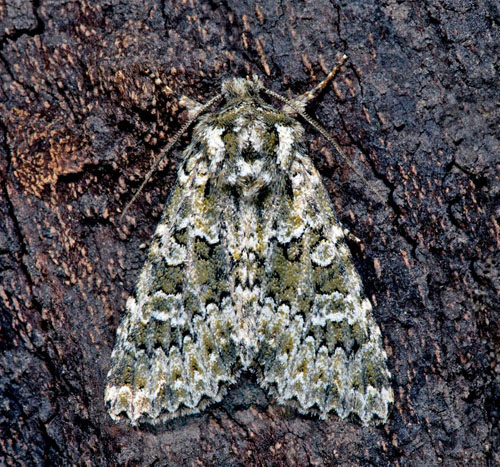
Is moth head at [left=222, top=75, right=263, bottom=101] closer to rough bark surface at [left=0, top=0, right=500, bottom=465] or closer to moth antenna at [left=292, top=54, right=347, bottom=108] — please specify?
rough bark surface at [left=0, top=0, right=500, bottom=465]

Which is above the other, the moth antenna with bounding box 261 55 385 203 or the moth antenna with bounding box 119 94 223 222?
the moth antenna with bounding box 261 55 385 203

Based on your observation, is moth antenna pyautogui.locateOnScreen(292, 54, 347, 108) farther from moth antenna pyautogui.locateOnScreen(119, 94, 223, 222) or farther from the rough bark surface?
moth antenna pyautogui.locateOnScreen(119, 94, 223, 222)

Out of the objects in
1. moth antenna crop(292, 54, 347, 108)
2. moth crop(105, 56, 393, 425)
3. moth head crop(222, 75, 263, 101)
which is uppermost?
moth antenna crop(292, 54, 347, 108)

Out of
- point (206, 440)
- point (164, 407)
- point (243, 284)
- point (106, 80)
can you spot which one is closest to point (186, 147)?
point (106, 80)

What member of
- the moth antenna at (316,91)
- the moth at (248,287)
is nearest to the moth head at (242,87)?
the moth at (248,287)

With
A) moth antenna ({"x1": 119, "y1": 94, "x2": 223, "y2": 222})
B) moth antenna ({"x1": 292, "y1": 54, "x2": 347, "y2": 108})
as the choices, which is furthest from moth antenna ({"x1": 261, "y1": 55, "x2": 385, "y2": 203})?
moth antenna ({"x1": 119, "y1": 94, "x2": 223, "y2": 222})

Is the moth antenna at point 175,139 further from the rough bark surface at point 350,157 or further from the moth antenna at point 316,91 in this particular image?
the moth antenna at point 316,91

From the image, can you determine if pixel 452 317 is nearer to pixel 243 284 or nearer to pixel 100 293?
pixel 243 284

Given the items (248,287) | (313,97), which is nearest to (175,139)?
(313,97)
